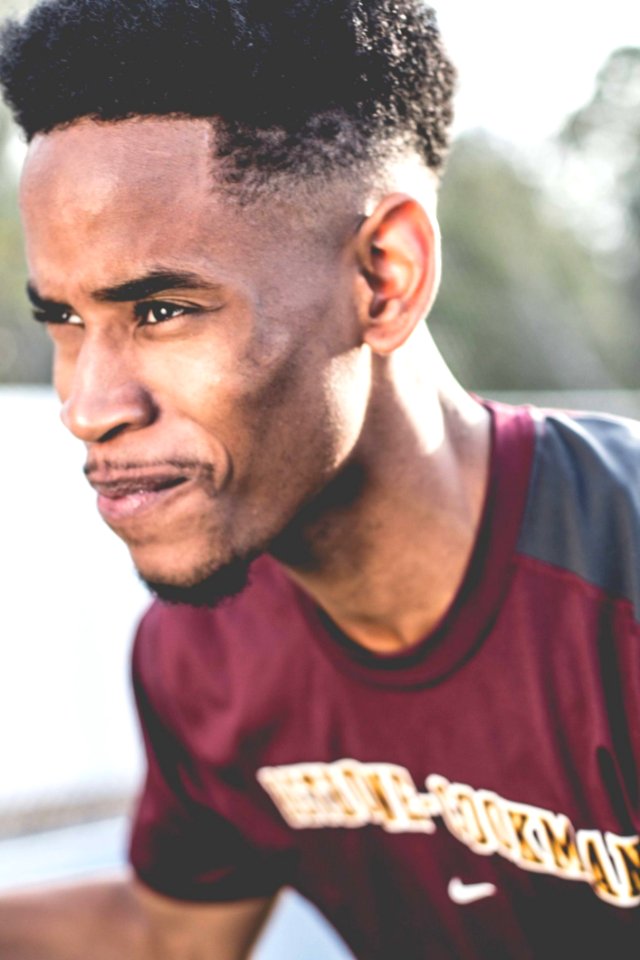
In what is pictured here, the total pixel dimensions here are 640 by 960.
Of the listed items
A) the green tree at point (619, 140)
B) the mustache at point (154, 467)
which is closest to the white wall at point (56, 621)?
the mustache at point (154, 467)

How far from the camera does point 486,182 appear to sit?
21.4 feet

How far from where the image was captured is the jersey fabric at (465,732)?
5.77 feet

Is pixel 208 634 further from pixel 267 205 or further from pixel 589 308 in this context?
Answer: pixel 589 308

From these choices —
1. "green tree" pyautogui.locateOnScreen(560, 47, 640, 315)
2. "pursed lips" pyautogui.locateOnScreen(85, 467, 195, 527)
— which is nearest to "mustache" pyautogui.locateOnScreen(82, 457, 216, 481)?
"pursed lips" pyautogui.locateOnScreen(85, 467, 195, 527)

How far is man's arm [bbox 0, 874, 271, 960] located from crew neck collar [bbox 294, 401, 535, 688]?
29.7 inches

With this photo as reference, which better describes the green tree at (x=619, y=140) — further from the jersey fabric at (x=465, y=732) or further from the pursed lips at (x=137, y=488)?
the pursed lips at (x=137, y=488)

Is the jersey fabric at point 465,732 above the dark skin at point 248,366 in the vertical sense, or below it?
below

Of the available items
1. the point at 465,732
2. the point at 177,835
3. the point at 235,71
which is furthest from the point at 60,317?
the point at 177,835

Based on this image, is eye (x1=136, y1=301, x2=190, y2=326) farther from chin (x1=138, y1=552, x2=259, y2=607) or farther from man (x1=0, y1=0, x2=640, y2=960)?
chin (x1=138, y1=552, x2=259, y2=607)

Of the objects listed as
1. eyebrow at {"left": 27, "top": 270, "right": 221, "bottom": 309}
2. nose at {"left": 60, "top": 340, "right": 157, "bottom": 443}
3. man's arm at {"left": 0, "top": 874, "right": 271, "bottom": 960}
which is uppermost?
eyebrow at {"left": 27, "top": 270, "right": 221, "bottom": 309}

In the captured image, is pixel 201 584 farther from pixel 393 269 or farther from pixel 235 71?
pixel 235 71

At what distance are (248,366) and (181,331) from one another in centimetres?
11

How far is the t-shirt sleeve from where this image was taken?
2.29 metres

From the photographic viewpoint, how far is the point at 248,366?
1.72 metres
